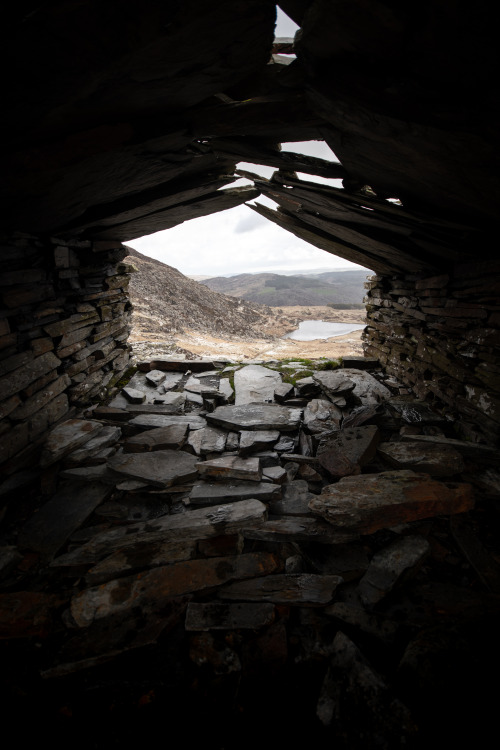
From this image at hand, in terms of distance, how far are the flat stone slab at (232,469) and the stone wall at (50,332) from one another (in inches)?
80.4

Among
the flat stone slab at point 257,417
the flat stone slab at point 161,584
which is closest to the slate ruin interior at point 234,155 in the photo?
the flat stone slab at point 161,584

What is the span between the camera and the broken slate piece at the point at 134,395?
5.13m

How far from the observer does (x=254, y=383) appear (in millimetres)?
5691

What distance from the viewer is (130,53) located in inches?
60.4

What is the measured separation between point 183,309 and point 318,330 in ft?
32.5

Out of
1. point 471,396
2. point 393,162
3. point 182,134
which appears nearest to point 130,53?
point 182,134

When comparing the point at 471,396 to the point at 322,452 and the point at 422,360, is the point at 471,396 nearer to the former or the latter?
the point at 422,360

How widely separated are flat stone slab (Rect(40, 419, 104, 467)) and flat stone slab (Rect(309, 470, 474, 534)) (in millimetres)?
2863

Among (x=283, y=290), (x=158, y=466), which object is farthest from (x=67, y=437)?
(x=283, y=290)

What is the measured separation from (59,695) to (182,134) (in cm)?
407

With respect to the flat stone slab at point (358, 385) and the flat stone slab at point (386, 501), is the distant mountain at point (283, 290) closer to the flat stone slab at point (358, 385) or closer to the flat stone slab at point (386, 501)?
the flat stone slab at point (358, 385)

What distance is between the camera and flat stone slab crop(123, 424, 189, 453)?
3773mm

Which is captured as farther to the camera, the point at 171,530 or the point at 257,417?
the point at 257,417

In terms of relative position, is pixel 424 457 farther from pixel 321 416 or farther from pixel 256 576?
pixel 256 576
